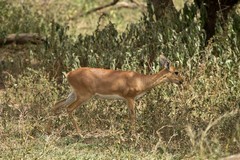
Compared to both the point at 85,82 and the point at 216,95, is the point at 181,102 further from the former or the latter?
the point at 85,82

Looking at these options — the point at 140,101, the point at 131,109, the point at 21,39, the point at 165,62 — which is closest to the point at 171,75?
the point at 165,62

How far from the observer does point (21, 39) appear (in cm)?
1397

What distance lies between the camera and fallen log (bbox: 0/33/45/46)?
1388 centimetres

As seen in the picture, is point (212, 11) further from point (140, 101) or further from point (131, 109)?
point (131, 109)

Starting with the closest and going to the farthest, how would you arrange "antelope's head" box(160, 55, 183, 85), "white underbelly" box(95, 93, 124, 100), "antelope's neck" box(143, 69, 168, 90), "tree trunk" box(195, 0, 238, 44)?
"white underbelly" box(95, 93, 124, 100) → "antelope's neck" box(143, 69, 168, 90) → "antelope's head" box(160, 55, 183, 85) → "tree trunk" box(195, 0, 238, 44)

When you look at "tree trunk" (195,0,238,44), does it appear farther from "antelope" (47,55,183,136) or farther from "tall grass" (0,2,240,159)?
"antelope" (47,55,183,136)

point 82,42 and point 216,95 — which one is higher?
point 82,42

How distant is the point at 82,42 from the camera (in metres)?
12.4

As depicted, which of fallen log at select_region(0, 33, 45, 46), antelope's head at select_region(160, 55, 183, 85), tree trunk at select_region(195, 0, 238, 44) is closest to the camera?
antelope's head at select_region(160, 55, 183, 85)

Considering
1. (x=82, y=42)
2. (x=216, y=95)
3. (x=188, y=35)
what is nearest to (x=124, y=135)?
(x=216, y=95)

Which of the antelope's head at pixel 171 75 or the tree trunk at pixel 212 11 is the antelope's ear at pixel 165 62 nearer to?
the antelope's head at pixel 171 75

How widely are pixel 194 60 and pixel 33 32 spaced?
550 centimetres

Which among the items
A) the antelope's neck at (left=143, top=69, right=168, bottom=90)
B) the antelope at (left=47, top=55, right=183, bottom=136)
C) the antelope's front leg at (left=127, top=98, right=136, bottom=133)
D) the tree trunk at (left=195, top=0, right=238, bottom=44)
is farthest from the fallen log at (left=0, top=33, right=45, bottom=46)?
the antelope's front leg at (left=127, top=98, right=136, bottom=133)

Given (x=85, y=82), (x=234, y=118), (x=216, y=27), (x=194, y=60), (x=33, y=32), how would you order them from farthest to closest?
(x=33, y=32)
(x=216, y=27)
(x=194, y=60)
(x=85, y=82)
(x=234, y=118)
